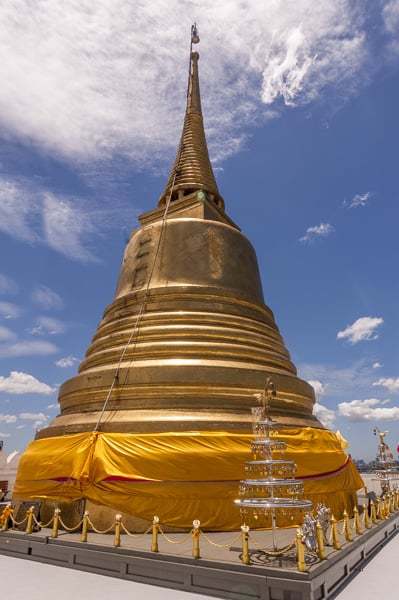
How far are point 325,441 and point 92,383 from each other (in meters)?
7.20

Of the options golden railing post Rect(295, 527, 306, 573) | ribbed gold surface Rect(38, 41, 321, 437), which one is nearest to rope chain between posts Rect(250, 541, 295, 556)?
golden railing post Rect(295, 527, 306, 573)

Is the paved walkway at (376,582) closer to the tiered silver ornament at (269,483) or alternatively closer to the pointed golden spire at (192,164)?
the tiered silver ornament at (269,483)

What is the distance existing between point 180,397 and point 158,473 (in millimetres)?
2328

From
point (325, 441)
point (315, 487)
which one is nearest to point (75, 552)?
point (315, 487)

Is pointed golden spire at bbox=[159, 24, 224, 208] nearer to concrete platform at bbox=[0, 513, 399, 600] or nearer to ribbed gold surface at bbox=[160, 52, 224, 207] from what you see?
ribbed gold surface at bbox=[160, 52, 224, 207]

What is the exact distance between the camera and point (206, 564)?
7.12m

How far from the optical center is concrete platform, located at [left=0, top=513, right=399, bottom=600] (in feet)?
21.3

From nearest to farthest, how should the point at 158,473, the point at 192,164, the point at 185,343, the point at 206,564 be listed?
the point at 206,564, the point at 158,473, the point at 185,343, the point at 192,164

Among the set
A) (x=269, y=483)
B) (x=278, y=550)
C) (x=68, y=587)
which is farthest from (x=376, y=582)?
(x=68, y=587)

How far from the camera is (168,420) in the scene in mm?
11469

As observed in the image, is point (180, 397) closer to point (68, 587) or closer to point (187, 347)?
point (187, 347)

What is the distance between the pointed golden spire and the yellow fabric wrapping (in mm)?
13299

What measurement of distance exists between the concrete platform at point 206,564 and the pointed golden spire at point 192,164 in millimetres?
15573

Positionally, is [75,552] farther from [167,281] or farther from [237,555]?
[167,281]
